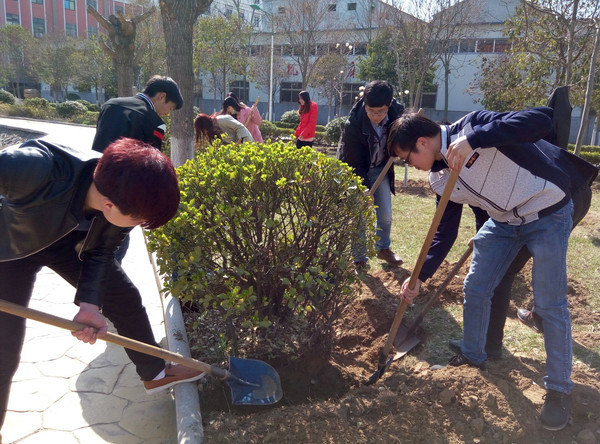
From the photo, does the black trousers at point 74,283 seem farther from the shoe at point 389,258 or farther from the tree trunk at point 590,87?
the tree trunk at point 590,87

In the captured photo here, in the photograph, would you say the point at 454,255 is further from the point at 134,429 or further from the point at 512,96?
the point at 512,96

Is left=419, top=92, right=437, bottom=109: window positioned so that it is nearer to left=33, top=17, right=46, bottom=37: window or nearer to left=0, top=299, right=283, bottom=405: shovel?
left=0, top=299, right=283, bottom=405: shovel

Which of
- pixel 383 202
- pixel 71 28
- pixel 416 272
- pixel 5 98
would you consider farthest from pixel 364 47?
pixel 71 28

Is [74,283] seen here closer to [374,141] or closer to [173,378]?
[173,378]

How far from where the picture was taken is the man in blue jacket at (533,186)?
7.57 ft

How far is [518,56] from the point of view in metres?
9.59

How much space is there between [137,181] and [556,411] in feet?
7.16

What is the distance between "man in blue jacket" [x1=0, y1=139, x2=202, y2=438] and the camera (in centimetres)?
177

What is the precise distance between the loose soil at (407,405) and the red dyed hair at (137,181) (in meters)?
1.20

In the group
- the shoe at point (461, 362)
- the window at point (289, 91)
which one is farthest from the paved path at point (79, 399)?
the window at point (289, 91)

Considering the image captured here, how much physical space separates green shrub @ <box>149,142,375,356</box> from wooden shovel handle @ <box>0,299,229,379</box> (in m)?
0.28

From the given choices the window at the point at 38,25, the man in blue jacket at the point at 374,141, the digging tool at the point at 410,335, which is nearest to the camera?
the digging tool at the point at 410,335

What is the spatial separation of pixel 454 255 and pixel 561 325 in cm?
269

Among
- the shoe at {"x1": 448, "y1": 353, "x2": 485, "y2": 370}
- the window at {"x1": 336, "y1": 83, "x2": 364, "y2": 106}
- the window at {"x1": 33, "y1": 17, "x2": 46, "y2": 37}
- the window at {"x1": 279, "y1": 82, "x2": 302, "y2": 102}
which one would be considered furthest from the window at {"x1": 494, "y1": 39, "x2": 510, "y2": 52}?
the window at {"x1": 33, "y1": 17, "x2": 46, "y2": 37}
